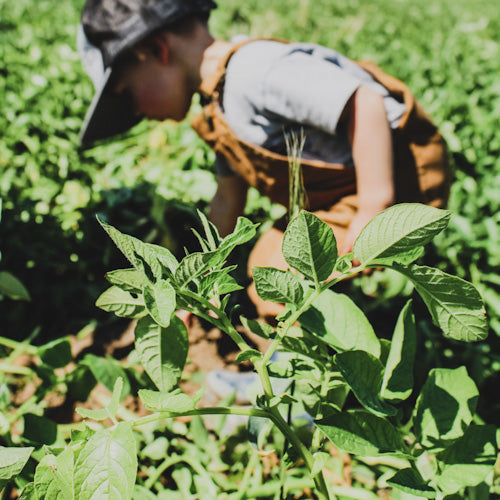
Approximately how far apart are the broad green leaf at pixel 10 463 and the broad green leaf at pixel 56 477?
1.0 inches

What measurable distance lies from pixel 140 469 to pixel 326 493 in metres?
0.71

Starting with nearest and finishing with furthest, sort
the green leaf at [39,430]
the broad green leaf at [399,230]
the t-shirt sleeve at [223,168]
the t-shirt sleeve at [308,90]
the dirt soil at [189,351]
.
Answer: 1. the broad green leaf at [399,230]
2. the green leaf at [39,430]
3. the t-shirt sleeve at [308,90]
4. the dirt soil at [189,351]
5. the t-shirt sleeve at [223,168]

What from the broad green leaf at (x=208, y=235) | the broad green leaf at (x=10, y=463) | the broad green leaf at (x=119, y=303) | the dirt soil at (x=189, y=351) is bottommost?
the dirt soil at (x=189, y=351)

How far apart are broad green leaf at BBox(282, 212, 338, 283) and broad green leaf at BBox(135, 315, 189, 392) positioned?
0.21 metres

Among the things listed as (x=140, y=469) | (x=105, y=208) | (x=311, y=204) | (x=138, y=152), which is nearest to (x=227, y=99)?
(x=311, y=204)

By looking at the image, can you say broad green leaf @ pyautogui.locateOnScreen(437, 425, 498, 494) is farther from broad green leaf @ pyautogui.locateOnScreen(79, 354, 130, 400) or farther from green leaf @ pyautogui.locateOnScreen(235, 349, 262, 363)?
broad green leaf @ pyautogui.locateOnScreen(79, 354, 130, 400)

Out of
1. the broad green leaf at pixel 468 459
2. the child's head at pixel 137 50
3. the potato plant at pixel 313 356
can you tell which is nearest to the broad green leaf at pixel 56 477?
the potato plant at pixel 313 356

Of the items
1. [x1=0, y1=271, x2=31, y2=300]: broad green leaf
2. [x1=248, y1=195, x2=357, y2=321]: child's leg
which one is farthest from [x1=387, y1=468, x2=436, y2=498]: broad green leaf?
[x1=0, y1=271, x2=31, y2=300]: broad green leaf

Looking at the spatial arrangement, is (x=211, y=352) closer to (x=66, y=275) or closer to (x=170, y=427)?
(x=170, y=427)

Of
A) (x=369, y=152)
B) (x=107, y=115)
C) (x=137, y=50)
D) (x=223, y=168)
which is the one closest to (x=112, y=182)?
(x=107, y=115)

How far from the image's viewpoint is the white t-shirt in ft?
4.12

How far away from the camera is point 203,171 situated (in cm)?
237

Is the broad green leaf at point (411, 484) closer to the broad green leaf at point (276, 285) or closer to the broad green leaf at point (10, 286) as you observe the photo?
the broad green leaf at point (276, 285)

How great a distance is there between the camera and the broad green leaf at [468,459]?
640 mm
